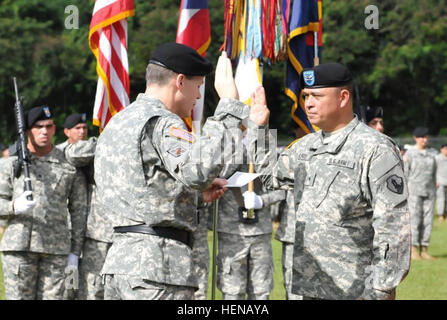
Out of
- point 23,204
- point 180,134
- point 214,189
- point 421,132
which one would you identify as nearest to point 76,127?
point 23,204

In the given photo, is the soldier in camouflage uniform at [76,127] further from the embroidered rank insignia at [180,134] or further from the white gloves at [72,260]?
the embroidered rank insignia at [180,134]

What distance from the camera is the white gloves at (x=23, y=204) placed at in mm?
6371

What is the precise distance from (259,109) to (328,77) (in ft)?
1.50

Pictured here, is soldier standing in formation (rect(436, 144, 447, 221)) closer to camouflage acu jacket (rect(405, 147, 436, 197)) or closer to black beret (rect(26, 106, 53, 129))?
camouflage acu jacket (rect(405, 147, 436, 197))

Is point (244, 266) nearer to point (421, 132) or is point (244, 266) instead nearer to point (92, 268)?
point (92, 268)

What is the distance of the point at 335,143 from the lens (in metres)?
4.40

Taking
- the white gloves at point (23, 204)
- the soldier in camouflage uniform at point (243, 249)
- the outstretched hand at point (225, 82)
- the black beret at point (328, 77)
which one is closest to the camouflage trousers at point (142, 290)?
the outstretched hand at point (225, 82)

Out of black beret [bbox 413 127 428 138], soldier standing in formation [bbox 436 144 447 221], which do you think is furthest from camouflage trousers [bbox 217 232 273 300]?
soldier standing in formation [bbox 436 144 447 221]

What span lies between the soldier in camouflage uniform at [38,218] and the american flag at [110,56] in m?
0.77

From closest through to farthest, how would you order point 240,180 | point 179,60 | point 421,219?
point 179,60, point 240,180, point 421,219

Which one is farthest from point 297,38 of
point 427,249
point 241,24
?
point 427,249

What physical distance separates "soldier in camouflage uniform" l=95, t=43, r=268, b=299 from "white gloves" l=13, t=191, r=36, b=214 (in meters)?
2.55

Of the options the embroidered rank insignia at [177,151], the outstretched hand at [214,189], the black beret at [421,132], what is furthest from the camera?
the black beret at [421,132]

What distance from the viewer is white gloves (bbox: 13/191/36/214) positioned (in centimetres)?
637
